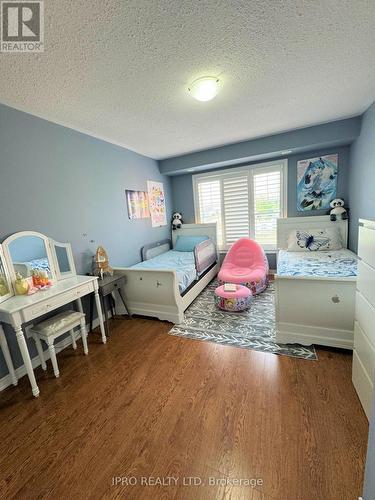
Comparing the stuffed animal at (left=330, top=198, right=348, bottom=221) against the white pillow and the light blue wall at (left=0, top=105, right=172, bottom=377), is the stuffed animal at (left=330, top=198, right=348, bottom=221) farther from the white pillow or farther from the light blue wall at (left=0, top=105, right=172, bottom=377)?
the light blue wall at (left=0, top=105, right=172, bottom=377)

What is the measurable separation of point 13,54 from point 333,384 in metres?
3.13

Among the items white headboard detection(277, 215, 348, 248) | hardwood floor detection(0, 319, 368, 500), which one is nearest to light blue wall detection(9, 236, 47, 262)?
hardwood floor detection(0, 319, 368, 500)

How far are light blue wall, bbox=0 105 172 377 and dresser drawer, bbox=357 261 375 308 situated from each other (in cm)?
269

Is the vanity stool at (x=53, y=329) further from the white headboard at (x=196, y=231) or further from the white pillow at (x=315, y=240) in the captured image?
the white pillow at (x=315, y=240)

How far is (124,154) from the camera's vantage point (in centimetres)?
326

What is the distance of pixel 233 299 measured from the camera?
2.70 meters

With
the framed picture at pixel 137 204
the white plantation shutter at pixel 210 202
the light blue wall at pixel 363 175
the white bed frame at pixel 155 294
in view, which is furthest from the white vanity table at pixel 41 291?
the light blue wall at pixel 363 175

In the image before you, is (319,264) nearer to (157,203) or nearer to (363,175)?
(363,175)

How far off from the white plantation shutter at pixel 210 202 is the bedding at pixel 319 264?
4.89ft

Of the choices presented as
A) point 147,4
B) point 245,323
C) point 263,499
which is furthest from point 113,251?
point 263,499

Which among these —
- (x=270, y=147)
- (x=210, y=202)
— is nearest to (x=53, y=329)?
(x=210, y=202)

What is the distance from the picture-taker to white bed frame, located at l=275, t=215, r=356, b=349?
72.5 inches

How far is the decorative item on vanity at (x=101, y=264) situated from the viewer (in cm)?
264

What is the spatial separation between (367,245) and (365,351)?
2.25ft
